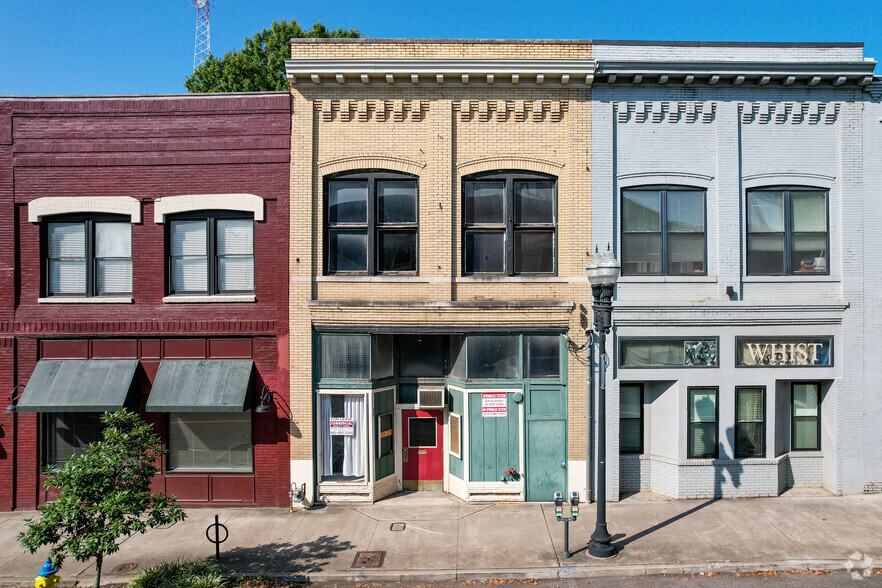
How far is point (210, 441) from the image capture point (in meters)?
11.5

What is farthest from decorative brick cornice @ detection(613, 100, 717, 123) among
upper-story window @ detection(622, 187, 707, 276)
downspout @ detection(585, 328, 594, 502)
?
downspout @ detection(585, 328, 594, 502)

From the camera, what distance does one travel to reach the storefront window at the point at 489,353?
1141cm

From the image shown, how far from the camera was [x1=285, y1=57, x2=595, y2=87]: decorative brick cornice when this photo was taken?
36.4 ft

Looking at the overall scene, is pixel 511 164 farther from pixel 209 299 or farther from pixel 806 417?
pixel 806 417

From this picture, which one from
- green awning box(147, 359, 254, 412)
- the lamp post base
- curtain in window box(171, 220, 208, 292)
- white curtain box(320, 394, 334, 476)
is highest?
curtain in window box(171, 220, 208, 292)

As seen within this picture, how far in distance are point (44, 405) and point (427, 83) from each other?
420 inches

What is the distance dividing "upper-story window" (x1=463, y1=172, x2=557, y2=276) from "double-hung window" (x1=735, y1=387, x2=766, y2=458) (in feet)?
17.0

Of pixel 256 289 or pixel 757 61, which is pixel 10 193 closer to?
pixel 256 289

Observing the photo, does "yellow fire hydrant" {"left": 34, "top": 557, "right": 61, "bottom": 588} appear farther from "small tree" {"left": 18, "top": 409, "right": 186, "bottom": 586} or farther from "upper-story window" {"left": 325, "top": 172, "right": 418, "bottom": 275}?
"upper-story window" {"left": 325, "top": 172, "right": 418, "bottom": 275}

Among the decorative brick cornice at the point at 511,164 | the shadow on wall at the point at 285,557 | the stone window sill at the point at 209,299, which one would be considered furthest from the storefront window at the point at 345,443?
the decorative brick cornice at the point at 511,164

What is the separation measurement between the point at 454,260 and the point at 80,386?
8.49 m

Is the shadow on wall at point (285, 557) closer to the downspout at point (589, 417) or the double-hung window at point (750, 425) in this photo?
the downspout at point (589, 417)

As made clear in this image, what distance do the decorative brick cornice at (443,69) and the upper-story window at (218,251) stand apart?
3.53 meters

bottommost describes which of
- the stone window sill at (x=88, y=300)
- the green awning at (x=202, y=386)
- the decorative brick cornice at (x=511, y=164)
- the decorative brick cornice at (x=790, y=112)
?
the green awning at (x=202, y=386)
